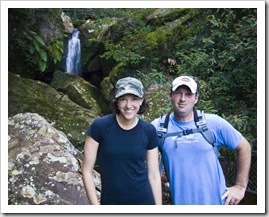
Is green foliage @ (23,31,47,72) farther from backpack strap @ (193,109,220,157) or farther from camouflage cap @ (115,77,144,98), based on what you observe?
backpack strap @ (193,109,220,157)

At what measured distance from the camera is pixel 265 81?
313cm

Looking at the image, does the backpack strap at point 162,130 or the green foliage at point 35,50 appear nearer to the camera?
the backpack strap at point 162,130

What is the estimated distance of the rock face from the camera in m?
3.37

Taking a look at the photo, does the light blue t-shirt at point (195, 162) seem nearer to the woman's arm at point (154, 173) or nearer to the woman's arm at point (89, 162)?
the woman's arm at point (154, 173)

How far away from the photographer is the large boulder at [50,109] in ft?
19.0

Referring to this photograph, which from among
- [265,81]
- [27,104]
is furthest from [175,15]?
[265,81]

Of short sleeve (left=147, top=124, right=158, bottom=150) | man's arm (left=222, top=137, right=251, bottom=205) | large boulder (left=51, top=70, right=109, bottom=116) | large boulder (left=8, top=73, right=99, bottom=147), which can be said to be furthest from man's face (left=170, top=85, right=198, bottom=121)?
large boulder (left=51, top=70, right=109, bottom=116)

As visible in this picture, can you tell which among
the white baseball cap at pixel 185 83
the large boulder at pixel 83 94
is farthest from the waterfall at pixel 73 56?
the white baseball cap at pixel 185 83

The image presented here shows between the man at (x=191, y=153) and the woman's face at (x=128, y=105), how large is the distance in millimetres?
253

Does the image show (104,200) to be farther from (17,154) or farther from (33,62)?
(33,62)

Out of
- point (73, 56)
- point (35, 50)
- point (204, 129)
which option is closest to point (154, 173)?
point (204, 129)

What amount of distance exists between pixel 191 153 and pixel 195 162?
61mm

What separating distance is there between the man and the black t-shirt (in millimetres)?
185

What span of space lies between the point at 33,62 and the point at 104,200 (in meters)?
6.69
